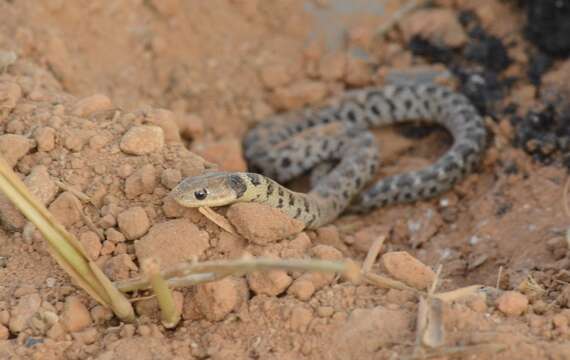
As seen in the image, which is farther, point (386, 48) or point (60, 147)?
point (386, 48)

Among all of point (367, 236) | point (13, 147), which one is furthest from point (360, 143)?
point (13, 147)

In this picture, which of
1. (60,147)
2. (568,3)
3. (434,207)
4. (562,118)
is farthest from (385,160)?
(60,147)

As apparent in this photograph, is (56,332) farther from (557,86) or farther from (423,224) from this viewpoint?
(557,86)

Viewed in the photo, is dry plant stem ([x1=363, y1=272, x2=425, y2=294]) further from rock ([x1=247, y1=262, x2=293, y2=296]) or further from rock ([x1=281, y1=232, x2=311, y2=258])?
rock ([x1=281, y1=232, x2=311, y2=258])

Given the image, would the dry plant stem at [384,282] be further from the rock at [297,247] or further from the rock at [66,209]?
the rock at [66,209]

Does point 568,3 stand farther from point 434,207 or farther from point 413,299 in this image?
point 413,299

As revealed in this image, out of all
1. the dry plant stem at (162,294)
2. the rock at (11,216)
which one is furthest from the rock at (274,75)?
the dry plant stem at (162,294)
